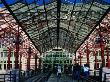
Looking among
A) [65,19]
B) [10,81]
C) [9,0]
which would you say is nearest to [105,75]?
[10,81]

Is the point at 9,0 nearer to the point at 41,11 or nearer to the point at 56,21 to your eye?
the point at 41,11

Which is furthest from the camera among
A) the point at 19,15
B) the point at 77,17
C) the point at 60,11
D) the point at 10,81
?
the point at 77,17

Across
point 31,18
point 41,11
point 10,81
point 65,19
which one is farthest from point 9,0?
point 65,19

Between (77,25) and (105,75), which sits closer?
(105,75)

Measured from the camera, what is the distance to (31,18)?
116 ft

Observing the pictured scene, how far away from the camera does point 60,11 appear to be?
33594mm

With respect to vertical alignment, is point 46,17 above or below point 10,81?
above

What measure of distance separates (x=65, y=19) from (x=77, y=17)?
8.28ft

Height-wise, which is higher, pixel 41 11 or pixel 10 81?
pixel 41 11

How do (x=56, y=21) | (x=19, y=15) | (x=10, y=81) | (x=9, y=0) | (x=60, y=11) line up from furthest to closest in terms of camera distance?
(x=56, y=21) → (x=60, y=11) → (x=19, y=15) → (x=10, y=81) → (x=9, y=0)

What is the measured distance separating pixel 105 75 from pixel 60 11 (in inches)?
333

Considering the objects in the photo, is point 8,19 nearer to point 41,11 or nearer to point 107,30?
point 41,11

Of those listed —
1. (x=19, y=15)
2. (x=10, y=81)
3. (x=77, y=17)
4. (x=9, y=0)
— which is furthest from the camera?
(x=77, y=17)

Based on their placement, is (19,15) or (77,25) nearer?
(19,15)
